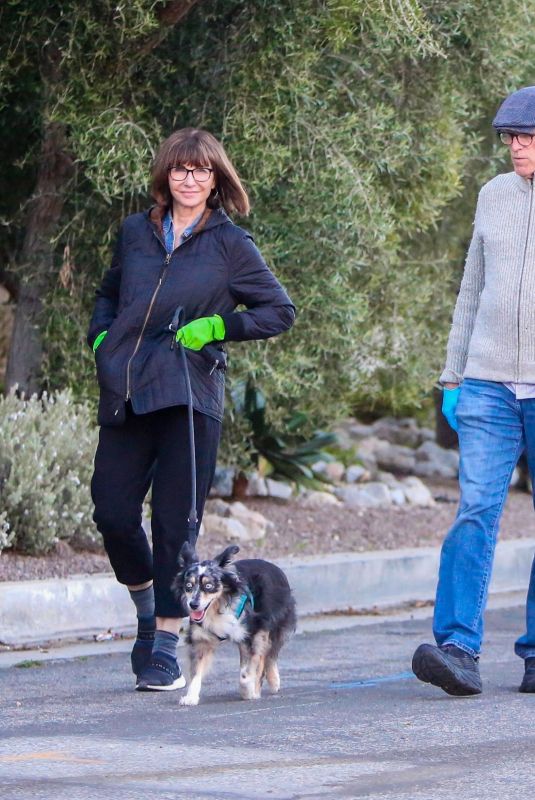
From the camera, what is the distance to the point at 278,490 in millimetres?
11914

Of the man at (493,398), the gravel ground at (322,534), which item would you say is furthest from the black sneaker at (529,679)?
the gravel ground at (322,534)

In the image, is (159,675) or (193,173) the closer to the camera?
(193,173)

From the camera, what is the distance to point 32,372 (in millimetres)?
9719

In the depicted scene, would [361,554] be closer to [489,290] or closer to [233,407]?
[233,407]

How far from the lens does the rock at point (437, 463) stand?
14.8 meters

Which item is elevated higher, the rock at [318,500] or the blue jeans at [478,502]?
the blue jeans at [478,502]

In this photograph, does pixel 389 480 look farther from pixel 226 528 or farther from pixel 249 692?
pixel 249 692

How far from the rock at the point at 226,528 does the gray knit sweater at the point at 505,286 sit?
436 cm

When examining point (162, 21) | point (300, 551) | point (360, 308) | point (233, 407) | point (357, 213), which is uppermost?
point (162, 21)

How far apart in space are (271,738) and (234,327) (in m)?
1.60

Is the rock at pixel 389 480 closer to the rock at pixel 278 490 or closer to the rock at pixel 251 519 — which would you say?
the rock at pixel 278 490

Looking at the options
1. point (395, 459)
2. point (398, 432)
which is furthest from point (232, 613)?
point (398, 432)

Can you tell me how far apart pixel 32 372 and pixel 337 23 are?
9.96 feet

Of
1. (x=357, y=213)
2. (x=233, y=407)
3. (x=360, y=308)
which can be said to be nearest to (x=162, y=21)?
(x=357, y=213)
